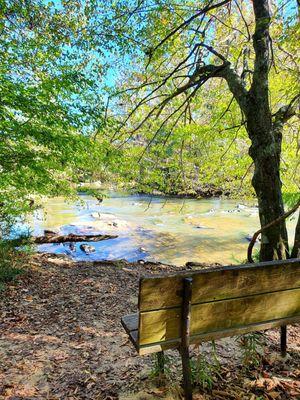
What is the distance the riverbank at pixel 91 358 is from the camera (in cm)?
246

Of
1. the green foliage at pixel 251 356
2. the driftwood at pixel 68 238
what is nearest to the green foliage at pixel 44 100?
the green foliage at pixel 251 356

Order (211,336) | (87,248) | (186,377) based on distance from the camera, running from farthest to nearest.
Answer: (87,248) → (211,336) → (186,377)

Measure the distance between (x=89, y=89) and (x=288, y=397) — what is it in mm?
5479

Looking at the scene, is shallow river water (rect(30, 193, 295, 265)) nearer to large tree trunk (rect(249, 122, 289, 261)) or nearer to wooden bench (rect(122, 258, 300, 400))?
large tree trunk (rect(249, 122, 289, 261))

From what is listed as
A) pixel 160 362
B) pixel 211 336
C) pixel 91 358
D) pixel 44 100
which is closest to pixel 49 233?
pixel 44 100

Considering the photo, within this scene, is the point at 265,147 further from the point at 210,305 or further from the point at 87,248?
the point at 87,248

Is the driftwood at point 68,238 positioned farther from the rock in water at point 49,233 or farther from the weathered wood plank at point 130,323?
the weathered wood plank at point 130,323

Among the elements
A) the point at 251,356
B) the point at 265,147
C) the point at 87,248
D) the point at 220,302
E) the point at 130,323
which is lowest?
the point at 87,248

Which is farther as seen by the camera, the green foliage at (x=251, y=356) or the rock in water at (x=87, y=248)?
the rock in water at (x=87, y=248)

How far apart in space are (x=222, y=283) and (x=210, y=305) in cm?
19

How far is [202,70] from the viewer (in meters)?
4.71

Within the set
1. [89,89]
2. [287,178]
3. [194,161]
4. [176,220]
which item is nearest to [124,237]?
[176,220]

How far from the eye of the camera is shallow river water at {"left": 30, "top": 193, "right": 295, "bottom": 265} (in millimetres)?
10945

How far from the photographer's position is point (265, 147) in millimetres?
4113
